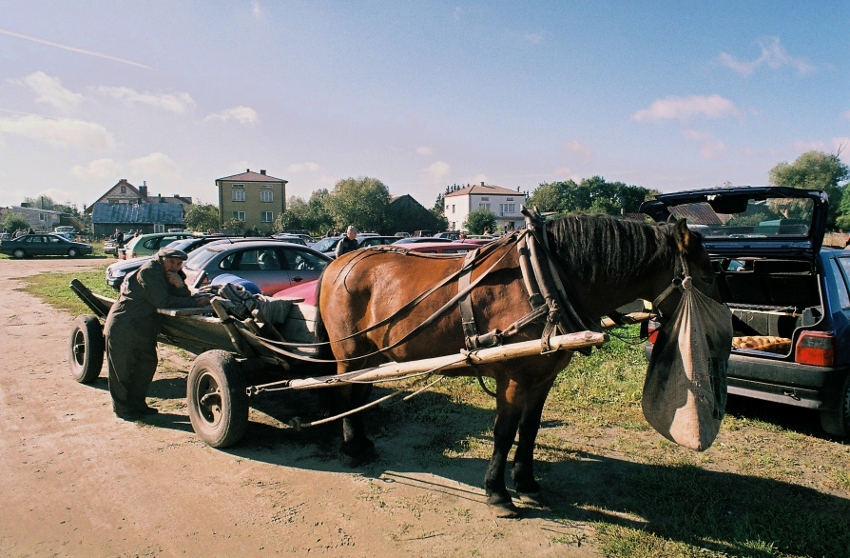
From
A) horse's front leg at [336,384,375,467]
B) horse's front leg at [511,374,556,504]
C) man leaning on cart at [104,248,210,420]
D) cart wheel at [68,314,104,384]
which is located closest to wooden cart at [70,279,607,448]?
man leaning on cart at [104,248,210,420]

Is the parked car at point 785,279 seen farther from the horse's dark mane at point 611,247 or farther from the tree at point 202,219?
the tree at point 202,219

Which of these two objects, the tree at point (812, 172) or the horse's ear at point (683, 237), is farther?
the tree at point (812, 172)

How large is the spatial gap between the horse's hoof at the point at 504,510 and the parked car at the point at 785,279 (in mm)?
2565

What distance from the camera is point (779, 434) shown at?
15.6 ft

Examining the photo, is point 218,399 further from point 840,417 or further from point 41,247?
point 41,247

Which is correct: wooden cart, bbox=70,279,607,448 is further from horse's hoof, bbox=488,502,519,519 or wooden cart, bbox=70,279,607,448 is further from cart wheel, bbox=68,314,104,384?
cart wheel, bbox=68,314,104,384

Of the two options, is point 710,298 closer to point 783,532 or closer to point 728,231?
point 783,532

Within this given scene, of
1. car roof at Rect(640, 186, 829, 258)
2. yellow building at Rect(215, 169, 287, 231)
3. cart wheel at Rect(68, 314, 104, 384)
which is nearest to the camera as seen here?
car roof at Rect(640, 186, 829, 258)

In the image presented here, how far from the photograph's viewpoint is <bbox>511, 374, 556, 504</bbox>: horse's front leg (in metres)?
3.57

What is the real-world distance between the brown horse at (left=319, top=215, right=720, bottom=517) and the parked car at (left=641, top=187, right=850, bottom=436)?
1806 millimetres

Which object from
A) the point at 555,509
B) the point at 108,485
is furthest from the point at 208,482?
the point at 555,509

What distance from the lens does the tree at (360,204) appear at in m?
55.7

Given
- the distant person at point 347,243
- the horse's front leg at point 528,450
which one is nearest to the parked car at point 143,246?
the distant person at point 347,243

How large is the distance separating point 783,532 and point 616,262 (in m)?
1.97
